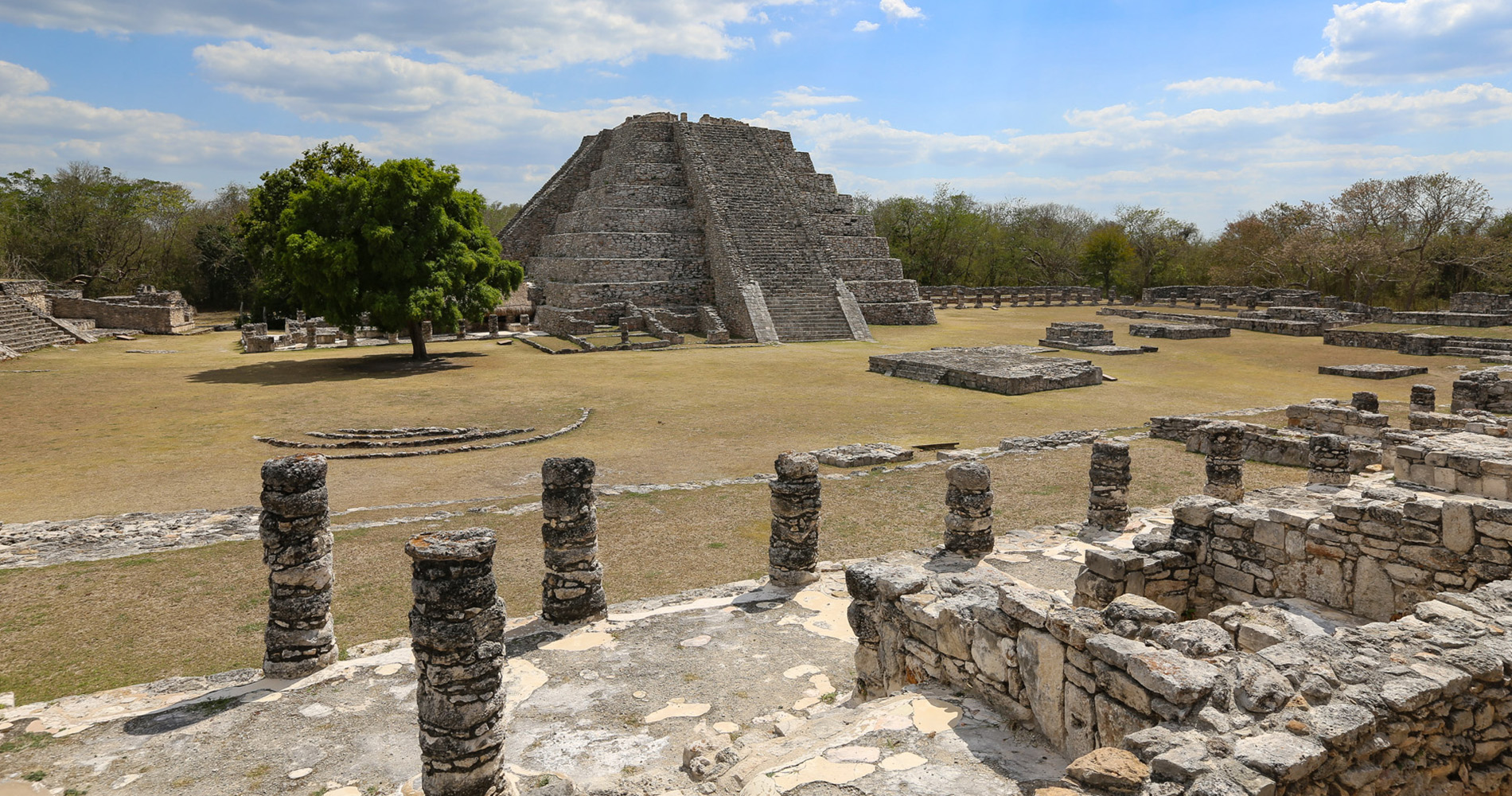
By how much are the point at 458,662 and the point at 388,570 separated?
4.67m

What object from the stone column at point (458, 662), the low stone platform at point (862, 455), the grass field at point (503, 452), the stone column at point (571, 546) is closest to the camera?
the stone column at point (458, 662)

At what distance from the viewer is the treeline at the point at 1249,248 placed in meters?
46.2

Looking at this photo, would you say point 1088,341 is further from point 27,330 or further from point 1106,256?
point 27,330

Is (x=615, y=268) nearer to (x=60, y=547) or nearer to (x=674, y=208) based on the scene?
(x=674, y=208)

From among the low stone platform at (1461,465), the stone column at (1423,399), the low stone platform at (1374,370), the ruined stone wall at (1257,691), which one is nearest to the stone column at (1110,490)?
the low stone platform at (1461,465)

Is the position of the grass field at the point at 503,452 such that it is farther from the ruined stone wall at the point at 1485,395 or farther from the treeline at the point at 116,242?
the treeline at the point at 116,242

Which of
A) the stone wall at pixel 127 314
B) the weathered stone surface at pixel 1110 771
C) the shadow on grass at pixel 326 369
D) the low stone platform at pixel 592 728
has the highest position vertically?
the stone wall at pixel 127 314

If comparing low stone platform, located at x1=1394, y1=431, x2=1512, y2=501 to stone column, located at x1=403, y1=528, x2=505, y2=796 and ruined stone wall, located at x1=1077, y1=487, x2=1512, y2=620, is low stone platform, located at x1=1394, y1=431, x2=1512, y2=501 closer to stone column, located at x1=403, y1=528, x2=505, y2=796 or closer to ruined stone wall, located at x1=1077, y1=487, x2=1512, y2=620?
ruined stone wall, located at x1=1077, y1=487, x2=1512, y2=620

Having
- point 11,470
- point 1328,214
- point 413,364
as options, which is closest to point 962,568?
point 11,470

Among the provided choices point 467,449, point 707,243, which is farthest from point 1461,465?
point 707,243

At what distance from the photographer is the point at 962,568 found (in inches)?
389

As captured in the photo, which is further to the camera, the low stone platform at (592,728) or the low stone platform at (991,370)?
the low stone platform at (991,370)

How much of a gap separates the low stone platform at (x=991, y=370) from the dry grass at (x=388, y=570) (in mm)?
9174

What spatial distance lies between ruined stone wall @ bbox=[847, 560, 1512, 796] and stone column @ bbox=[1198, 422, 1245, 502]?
5946 mm
